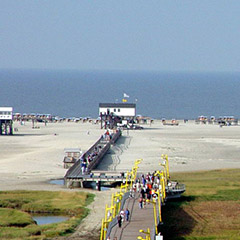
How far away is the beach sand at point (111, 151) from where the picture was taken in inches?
2188

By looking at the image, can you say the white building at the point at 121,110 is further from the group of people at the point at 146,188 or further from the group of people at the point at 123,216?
the group of people at the point at 123,216

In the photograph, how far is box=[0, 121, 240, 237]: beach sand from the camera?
55.6 meters

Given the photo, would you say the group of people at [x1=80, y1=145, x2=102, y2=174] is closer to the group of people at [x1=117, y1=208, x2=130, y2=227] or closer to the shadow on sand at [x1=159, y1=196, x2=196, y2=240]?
the shadow on sand at [x1=159, y1=196, x2=196, y2=240]

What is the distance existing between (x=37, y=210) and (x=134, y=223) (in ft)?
29.5

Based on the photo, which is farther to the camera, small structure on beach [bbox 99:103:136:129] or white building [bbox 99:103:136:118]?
white building [bbox 99:103:136:118]

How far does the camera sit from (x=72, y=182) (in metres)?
53.6

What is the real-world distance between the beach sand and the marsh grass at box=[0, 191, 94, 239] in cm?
76

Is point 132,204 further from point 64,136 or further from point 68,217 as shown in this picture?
point 64,136

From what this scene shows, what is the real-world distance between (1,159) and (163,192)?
25.2 metres

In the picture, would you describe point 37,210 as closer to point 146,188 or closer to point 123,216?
point 146,188

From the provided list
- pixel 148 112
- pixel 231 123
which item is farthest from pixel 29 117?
pixel 148 112

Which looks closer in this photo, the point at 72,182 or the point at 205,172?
the point at 72,182

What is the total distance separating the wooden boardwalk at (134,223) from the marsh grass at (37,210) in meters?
2.89

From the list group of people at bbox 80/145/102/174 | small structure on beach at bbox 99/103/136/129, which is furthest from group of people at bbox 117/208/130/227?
small structure on beach at bbox 99/103/136/129
